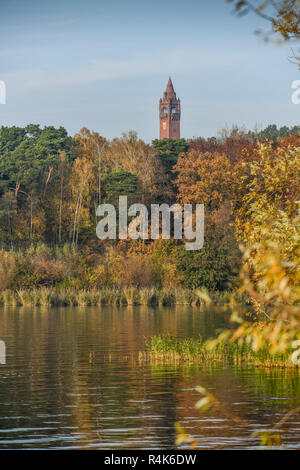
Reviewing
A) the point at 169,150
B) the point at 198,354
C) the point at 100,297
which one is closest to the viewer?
the point at 198,354

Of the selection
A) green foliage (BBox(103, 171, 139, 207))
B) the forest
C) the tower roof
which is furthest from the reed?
the tower roof

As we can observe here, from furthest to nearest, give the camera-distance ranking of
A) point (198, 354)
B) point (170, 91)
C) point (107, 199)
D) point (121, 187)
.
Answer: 1. point (170, 91)
2. point (107, 199)
3. point (121, 187)
4. point (198, 354)

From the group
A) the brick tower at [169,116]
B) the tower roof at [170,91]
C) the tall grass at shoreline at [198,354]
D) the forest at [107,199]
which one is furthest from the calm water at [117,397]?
the tower roof at [170,91]

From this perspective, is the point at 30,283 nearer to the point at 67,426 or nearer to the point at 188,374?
the point at 188,374

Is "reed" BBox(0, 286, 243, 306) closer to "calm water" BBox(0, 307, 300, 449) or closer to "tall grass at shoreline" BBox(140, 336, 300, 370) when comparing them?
"calm water" BBox(0, 307, 300, 449)

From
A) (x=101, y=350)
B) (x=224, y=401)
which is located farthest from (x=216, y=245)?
(x=224, y=401)

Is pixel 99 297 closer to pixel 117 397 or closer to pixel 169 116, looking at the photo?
pixel 117 397

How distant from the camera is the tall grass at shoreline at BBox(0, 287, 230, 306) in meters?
44.0

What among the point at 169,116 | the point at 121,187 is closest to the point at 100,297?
the point at 121,187

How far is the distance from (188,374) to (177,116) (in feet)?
384

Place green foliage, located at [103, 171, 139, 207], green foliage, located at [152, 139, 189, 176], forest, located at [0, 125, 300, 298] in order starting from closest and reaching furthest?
1. forest, located at [0, 125, 300, 298]
2. green foliage, located at [103, 171, 139, 207]
3. green foliage, located at [152, 139, 189, 176]

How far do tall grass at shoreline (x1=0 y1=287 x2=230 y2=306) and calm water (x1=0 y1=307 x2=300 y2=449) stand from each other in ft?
52.0

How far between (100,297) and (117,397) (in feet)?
94.7

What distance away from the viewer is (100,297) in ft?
148
